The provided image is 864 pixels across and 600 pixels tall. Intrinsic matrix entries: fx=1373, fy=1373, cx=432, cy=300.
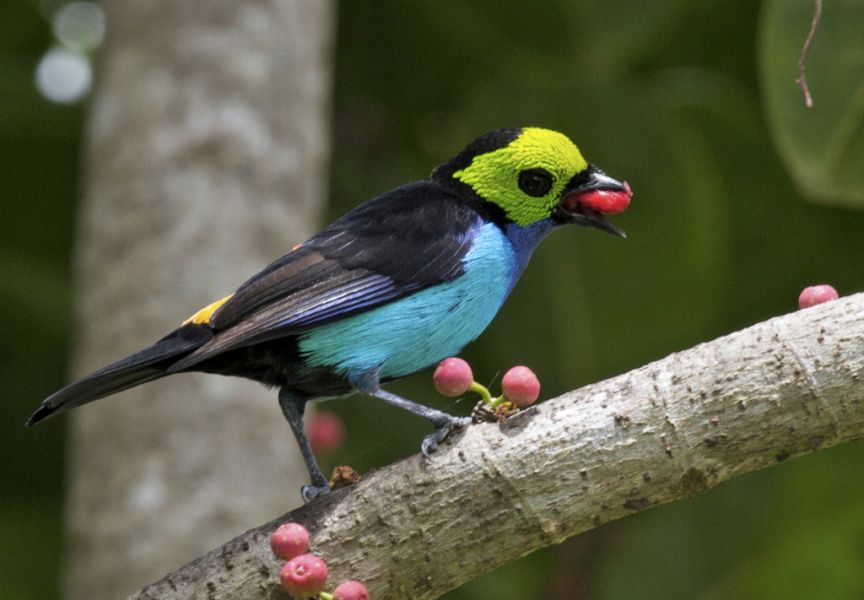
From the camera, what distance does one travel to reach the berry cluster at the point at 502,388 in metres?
2.58

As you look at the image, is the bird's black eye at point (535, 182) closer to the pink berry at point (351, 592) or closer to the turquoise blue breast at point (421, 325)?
the turquoise blue breast at point (421, 325)

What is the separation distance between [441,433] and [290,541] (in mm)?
347

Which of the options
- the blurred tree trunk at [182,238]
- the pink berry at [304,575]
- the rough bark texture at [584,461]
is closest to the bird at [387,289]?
the rough bark texture at [584,461]

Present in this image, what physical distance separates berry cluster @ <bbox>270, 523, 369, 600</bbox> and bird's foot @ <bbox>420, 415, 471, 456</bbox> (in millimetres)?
275

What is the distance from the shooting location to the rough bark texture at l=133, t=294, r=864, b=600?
239 centimetres

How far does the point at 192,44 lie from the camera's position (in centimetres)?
450

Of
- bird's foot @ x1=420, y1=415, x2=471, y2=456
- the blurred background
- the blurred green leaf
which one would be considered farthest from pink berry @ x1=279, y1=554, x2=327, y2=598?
the blurred background

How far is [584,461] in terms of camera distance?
2.49m

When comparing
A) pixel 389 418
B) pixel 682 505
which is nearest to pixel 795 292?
pixel 682 505

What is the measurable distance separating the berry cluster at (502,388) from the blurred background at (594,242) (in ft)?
7.47

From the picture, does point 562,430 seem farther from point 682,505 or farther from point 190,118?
point 682,505

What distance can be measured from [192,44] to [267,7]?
289mm

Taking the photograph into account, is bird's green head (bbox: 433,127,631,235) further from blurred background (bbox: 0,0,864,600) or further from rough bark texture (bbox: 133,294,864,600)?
blurred background (bbox: 0,0,864,600)

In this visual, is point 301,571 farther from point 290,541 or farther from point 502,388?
point 502,388
